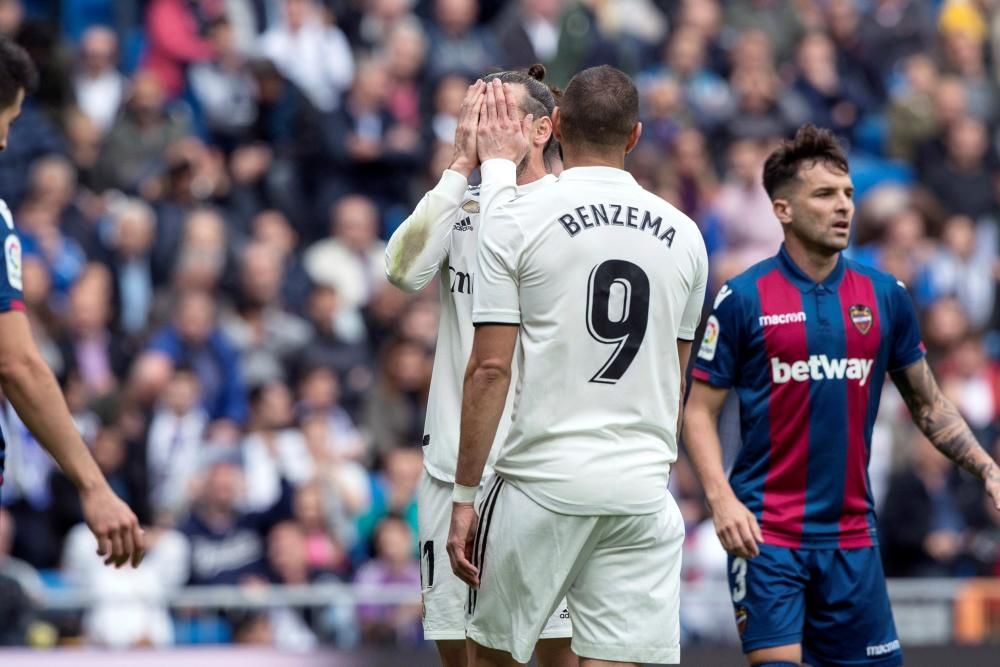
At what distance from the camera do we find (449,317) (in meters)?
6.70

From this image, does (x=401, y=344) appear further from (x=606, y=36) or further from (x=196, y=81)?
(x=606, y=36)

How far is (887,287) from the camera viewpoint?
24.1 feet

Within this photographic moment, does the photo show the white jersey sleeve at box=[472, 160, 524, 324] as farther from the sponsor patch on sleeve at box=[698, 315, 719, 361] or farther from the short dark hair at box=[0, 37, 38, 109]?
the short dark hair at box=[0, 37, 38, 109]

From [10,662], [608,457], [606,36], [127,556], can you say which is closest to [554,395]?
[608,457]

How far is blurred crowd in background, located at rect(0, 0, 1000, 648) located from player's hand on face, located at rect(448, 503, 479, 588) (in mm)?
4755

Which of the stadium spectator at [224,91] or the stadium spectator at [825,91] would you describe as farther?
the stadium spectator at [825,91]

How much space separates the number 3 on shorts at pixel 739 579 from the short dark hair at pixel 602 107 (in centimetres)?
201

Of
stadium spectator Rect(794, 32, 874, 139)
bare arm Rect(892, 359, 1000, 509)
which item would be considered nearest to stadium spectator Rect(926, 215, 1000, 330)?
stadium spectator Rect(794, 32, 874, 139)

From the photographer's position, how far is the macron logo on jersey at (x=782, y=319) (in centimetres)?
720

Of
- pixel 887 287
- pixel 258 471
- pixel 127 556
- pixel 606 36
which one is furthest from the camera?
pixel 606 36

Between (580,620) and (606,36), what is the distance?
10.8m

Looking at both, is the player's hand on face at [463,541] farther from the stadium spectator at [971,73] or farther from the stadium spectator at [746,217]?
the stadium spectator at [971,73]

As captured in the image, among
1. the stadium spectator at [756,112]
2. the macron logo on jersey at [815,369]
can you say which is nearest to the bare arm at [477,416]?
the macron logo on jersey at [815,369]

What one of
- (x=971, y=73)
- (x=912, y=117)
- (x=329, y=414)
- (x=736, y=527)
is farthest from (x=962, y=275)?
(x=736, y=527)
